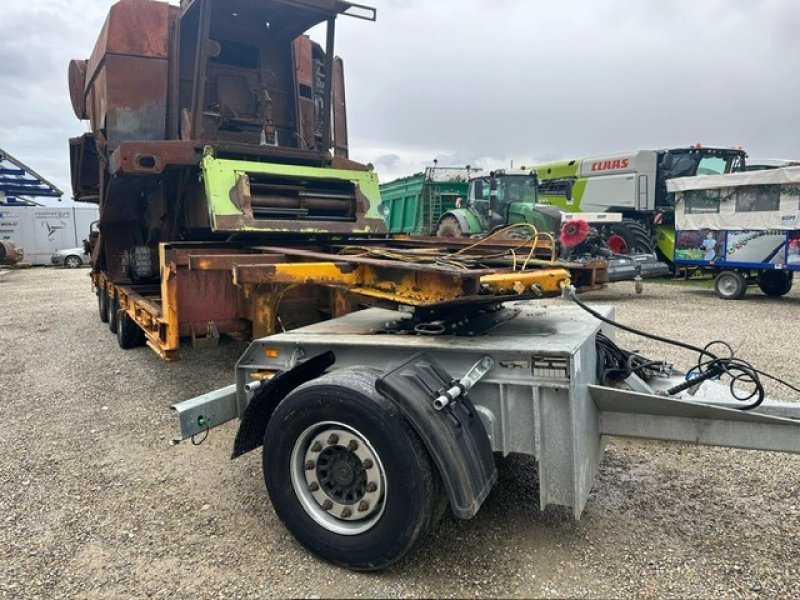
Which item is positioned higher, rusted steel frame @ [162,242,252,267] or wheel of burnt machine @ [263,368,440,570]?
rusted steel frame @ [162,242,252,267]

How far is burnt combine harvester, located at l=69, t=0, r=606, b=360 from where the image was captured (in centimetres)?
475

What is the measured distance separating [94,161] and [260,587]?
300 inches

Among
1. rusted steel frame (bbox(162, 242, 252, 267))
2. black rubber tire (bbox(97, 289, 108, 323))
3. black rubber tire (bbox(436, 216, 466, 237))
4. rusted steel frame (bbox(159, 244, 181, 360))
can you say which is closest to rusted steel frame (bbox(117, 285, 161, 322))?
rusted steel frame (bbox(159, 244, 181, 360))

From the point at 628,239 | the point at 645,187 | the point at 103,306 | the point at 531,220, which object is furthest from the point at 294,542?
the point at 645,187

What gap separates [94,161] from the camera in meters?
8.52

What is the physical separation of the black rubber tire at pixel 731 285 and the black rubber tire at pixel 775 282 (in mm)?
540

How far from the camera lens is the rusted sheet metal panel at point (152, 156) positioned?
5301 mm

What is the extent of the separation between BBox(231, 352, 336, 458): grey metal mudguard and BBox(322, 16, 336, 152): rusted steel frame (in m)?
4.50

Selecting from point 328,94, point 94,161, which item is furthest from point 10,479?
point 94,161

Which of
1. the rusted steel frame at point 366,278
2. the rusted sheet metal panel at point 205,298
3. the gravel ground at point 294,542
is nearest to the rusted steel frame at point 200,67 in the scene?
the rusted sheet metal panel at point 205,298

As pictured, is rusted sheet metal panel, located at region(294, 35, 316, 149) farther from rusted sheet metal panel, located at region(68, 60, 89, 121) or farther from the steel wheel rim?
the steel wheel rim

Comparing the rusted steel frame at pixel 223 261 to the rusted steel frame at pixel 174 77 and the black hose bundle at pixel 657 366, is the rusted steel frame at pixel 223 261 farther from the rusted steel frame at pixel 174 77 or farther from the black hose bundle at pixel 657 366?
the rusted steel frame at pixel 174 77

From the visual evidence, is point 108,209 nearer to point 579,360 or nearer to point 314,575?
point 314,575

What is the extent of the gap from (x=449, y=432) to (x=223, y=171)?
148 inches
